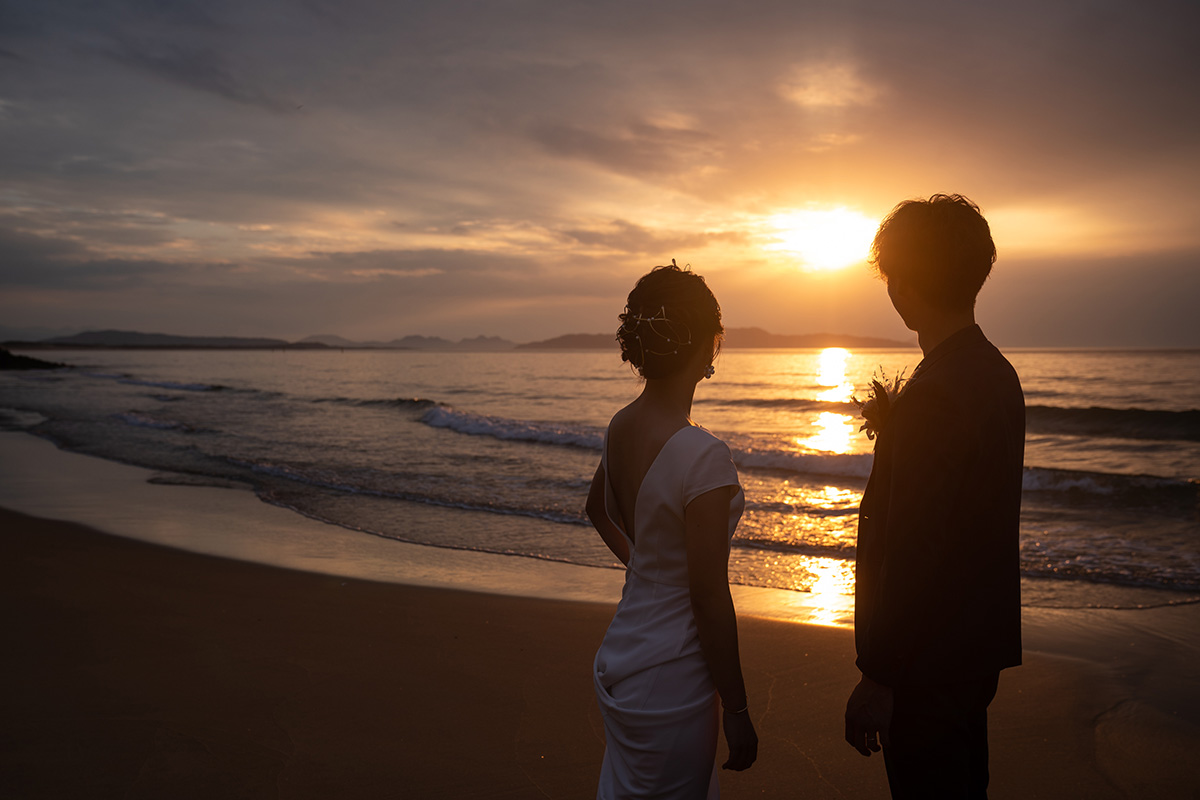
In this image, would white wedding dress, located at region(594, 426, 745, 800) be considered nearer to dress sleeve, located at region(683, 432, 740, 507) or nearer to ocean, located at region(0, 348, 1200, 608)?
dress sleeve, located at region(683, 432, 740, 507)

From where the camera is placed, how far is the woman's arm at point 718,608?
72.7 inches

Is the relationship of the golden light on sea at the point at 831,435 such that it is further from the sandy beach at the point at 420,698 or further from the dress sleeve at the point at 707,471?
the dress sleeve at the point at 707,471

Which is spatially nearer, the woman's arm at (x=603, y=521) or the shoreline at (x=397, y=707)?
the woman's arm at (x=603, y=521)

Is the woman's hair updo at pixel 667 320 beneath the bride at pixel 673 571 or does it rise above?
above

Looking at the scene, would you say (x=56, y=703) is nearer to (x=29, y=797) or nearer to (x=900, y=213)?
(x=29, y=797)

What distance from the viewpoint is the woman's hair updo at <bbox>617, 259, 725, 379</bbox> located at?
1.93 metres

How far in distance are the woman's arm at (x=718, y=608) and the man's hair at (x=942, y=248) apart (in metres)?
0.80

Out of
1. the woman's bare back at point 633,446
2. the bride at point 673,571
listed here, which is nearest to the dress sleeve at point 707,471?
the bride at point 673,571

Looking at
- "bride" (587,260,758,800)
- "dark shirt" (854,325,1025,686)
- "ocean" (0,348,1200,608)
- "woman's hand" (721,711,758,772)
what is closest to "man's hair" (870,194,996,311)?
"dark shirt" (854,325,1025,686)

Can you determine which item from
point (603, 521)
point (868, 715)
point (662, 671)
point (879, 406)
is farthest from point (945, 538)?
point (603, 521)

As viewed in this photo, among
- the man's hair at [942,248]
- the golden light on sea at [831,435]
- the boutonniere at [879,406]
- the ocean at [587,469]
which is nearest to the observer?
the man's hair at [942,248]

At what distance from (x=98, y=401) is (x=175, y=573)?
27162 mm

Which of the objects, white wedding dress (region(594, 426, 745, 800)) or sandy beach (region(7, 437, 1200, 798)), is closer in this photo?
white wedding dress (region(594, 426, 745, 800))

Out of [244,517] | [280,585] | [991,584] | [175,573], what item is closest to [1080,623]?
[991,584]
